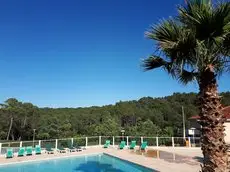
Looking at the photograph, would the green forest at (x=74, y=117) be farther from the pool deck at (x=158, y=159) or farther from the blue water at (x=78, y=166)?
the blue water at (x=78, y=166)

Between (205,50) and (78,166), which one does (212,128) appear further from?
(78,166)

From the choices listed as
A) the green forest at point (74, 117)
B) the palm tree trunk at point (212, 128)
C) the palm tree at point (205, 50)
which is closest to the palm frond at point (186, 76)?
the palm tree at point (205, 50)

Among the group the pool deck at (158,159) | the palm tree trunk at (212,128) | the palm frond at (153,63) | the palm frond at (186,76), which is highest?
the palm frond at (153,63)

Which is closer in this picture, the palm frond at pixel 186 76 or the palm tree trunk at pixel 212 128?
the palm tree trunk at pixel 212 128

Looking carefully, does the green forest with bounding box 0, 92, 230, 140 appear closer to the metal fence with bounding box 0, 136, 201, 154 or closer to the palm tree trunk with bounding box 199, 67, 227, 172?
the metal fence with bounding box 0, 136, 201, 154

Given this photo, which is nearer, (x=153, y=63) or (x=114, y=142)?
(x=153, y=63)

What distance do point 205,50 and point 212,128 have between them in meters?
1.55

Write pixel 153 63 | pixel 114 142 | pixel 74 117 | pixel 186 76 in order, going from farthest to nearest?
pixel 74 117 → pixel 114 142 → pixel 153 63 → pixel 186 76

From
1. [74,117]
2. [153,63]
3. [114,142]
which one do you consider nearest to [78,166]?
[114,142]

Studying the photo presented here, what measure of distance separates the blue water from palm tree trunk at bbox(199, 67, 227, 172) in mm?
7344

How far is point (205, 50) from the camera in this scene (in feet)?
16.9

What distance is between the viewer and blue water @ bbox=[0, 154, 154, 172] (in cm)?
1387

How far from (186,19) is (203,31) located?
0.43 m

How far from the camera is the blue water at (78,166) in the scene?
13.9 metres
